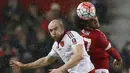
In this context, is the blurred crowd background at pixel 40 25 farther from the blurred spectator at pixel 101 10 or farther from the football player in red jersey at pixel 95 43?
the football player in red jersey at pixel 95 43

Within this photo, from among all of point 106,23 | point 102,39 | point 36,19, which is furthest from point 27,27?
point 102,39

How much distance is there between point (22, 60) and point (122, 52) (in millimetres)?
2255

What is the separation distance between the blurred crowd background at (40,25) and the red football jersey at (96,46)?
130 inches

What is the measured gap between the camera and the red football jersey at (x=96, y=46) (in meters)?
6.74

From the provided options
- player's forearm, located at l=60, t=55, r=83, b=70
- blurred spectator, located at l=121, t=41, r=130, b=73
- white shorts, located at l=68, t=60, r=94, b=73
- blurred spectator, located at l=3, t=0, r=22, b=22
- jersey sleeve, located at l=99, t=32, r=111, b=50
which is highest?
player's forearm, located at l=60, t=55, r=83, b=70

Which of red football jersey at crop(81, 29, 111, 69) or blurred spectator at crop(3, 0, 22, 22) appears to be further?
blurred spectator at crop(3, 0, 22, 22)

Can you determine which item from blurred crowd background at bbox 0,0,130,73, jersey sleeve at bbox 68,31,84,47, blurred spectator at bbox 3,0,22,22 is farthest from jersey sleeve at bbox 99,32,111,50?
blurred spectator at bbox 3,0,22,22

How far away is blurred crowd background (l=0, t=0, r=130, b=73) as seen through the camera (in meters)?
10.4

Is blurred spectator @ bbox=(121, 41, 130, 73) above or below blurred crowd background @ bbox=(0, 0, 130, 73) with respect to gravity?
below

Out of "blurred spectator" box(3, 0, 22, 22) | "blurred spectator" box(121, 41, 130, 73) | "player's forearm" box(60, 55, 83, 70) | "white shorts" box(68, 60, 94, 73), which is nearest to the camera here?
"player's forearm" box(60, 55, 83, 70)

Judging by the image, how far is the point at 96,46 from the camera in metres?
6.83

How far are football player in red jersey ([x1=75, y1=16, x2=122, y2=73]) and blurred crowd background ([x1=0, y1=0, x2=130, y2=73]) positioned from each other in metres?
3.30

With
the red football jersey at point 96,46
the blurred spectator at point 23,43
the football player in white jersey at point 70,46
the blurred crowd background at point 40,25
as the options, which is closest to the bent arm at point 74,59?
the football player in white jersey at point 70,46

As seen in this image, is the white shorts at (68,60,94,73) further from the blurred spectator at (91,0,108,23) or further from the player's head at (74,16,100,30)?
the blurred spectator at (91,0,108,23)
